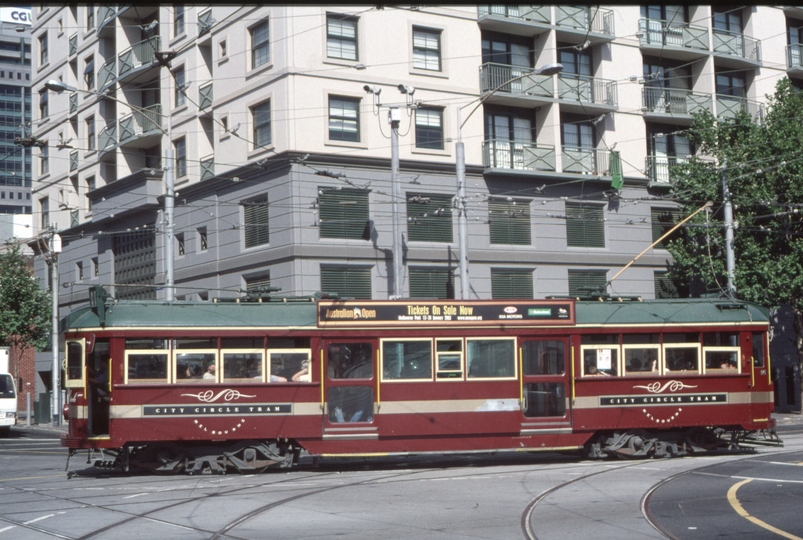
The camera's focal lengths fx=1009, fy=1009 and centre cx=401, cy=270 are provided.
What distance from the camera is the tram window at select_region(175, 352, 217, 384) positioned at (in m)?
18.5

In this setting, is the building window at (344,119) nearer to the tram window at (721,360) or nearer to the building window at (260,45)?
the building window at (260,45)

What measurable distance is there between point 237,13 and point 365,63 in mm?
5037

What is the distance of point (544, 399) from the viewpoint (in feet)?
65.6

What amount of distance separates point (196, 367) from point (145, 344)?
3.32 ft

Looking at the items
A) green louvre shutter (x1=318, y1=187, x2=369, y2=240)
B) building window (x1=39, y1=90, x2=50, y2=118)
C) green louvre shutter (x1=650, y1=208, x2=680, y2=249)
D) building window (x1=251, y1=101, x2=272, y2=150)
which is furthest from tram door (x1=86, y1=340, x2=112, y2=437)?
building window (x1=39, y1=90, x2=50, y2=118)

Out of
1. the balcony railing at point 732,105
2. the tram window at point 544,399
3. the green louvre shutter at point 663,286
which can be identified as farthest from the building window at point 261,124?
the balcony railing at point 732,105

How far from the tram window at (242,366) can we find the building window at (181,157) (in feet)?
63.5

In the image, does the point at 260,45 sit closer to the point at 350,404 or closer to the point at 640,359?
the point at 350,404

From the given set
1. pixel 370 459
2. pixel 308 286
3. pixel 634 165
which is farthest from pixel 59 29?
pixel 370 459

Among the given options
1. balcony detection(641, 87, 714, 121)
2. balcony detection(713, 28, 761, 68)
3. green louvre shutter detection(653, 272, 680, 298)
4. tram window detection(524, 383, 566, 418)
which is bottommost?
tram window detection(524, 383, 566, 418)

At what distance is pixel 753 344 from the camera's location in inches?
832

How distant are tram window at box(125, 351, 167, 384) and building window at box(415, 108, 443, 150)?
1667 cm

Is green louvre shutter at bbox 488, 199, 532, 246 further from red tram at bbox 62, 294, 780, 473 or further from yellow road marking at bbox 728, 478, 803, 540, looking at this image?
yellow road marking at bbox 728, 478, 803, 540

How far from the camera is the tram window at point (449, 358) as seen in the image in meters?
19.6
